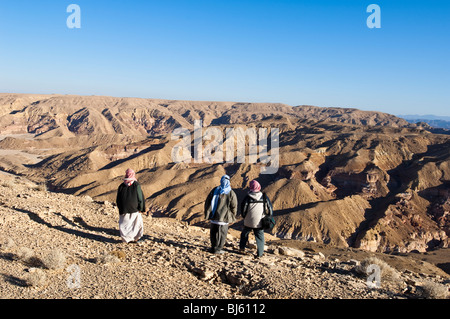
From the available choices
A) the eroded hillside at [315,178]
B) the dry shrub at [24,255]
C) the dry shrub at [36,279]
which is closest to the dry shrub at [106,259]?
the dry shrub at [36,279]

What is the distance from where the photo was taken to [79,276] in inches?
205

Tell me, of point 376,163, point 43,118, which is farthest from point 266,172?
point 43,118

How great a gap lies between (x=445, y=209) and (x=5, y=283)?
4616 centimetres

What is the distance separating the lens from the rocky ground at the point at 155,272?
15.9 feet

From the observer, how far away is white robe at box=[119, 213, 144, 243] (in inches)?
275

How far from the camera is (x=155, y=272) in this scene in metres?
5.55

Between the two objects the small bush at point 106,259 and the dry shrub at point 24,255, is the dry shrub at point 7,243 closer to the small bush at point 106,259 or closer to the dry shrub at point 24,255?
the dry shrub at point 24,255

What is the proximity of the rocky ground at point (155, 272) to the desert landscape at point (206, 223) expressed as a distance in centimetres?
3

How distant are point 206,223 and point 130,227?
93.1 ft

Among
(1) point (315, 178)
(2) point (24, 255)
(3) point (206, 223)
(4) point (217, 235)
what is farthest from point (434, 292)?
(1) point (315, 178)

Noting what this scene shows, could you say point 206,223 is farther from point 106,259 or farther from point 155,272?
point 155,272

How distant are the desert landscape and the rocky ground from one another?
0.03m

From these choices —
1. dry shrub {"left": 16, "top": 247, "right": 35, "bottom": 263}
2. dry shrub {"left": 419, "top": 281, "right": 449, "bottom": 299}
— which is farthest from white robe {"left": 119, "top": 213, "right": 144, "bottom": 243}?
dry shrub {"left": 419, "top": 281, "right": 449, "bottom": 299}

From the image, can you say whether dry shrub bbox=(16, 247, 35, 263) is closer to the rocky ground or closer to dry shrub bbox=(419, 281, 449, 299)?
the rocky ground
